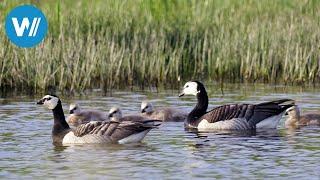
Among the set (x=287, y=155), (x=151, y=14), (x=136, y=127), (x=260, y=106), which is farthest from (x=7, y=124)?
(x=151, y=14)

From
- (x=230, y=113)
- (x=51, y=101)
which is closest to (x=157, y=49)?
(x=230, y=113)

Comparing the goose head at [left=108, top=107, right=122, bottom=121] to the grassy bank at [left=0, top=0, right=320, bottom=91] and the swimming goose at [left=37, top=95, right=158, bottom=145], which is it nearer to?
the swimming goose at [left=37, top=95, right=158, bottom=145]

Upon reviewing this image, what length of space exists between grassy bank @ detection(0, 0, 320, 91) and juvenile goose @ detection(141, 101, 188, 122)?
3.07 metres

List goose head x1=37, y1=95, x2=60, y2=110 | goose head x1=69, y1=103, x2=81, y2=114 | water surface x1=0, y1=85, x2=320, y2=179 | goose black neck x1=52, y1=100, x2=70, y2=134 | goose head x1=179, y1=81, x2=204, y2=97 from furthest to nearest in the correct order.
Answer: goose head x1=69, y1=103, x2=81, y2=114 → goose head x1=179, y1=81, x2=204, y2=97 → goose head x1=37, y1=95, x2=60, y2=110 → goose black neck x1=52, y1=100, x2=70, y2=134 → water surface x1=0, y1=85, x2=320, y2=179

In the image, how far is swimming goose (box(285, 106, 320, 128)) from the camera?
16.9 meters

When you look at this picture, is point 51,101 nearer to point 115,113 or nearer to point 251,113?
point 115,113

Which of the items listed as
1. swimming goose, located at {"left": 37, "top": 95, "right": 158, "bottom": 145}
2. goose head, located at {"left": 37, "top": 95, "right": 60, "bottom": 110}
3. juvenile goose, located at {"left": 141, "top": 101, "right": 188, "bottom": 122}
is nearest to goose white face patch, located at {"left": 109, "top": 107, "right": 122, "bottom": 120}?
juvenile goose, located at {"left": 141, "top": 101, "right": 188, "bottom": 122}

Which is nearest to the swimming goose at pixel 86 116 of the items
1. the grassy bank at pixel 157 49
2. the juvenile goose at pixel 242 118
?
the juvenile goose at pixel 242 118

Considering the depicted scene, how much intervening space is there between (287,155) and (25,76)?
A: 334 inches

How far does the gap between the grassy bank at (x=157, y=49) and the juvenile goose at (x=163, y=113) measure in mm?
3071

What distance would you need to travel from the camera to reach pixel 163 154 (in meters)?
13.9

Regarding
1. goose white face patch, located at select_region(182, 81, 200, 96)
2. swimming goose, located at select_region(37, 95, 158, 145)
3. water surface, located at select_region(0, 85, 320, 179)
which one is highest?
goose white face patch, located at select_region(182, 81, 200, 96)

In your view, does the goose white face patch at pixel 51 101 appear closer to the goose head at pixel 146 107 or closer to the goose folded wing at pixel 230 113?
the goose head at pixel 146 107

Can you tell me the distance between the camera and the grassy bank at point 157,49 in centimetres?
2098
